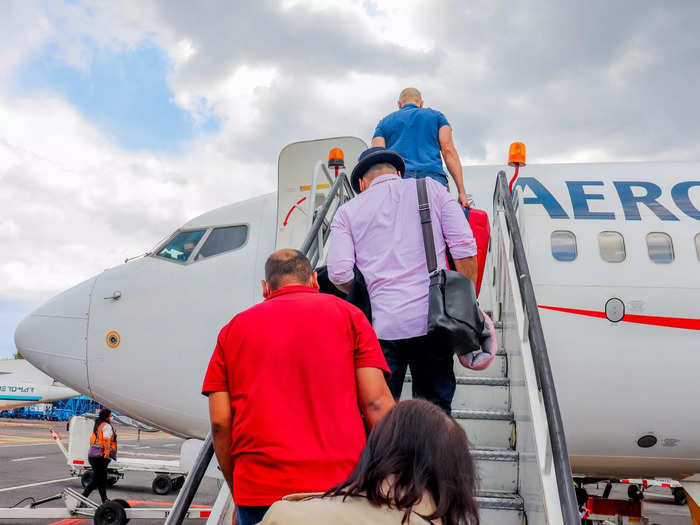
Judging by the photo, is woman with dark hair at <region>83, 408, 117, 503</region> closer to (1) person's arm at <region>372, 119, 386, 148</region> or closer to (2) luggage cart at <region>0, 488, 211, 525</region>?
(2) luggage cart at <region>0, 488, 211, 525</region>

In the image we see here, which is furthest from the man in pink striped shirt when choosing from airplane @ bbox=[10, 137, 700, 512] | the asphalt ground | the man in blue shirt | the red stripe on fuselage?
the asphalt ground

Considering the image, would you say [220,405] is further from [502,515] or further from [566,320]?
[566,320]

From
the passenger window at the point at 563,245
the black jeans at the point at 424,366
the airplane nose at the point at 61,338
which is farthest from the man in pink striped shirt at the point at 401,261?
the airplane nose at the point at 61,338

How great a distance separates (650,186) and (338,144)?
2971 millimetres

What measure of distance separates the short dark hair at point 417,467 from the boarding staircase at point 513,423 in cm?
95

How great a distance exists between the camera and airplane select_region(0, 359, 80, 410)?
45.4 meters

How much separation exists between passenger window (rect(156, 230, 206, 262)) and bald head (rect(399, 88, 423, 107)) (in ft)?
9.48

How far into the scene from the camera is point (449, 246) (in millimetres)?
3119

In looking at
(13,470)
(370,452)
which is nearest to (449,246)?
(370,452)

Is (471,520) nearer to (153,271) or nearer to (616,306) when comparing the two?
(616,306)

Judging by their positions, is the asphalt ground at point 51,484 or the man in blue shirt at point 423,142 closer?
the man in blue shirt at point 423,142

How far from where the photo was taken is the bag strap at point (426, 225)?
9.74 feet

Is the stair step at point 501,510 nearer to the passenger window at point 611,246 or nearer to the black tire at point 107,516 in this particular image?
the passenger window at point 611,246

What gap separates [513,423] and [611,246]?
2434 millimetres
